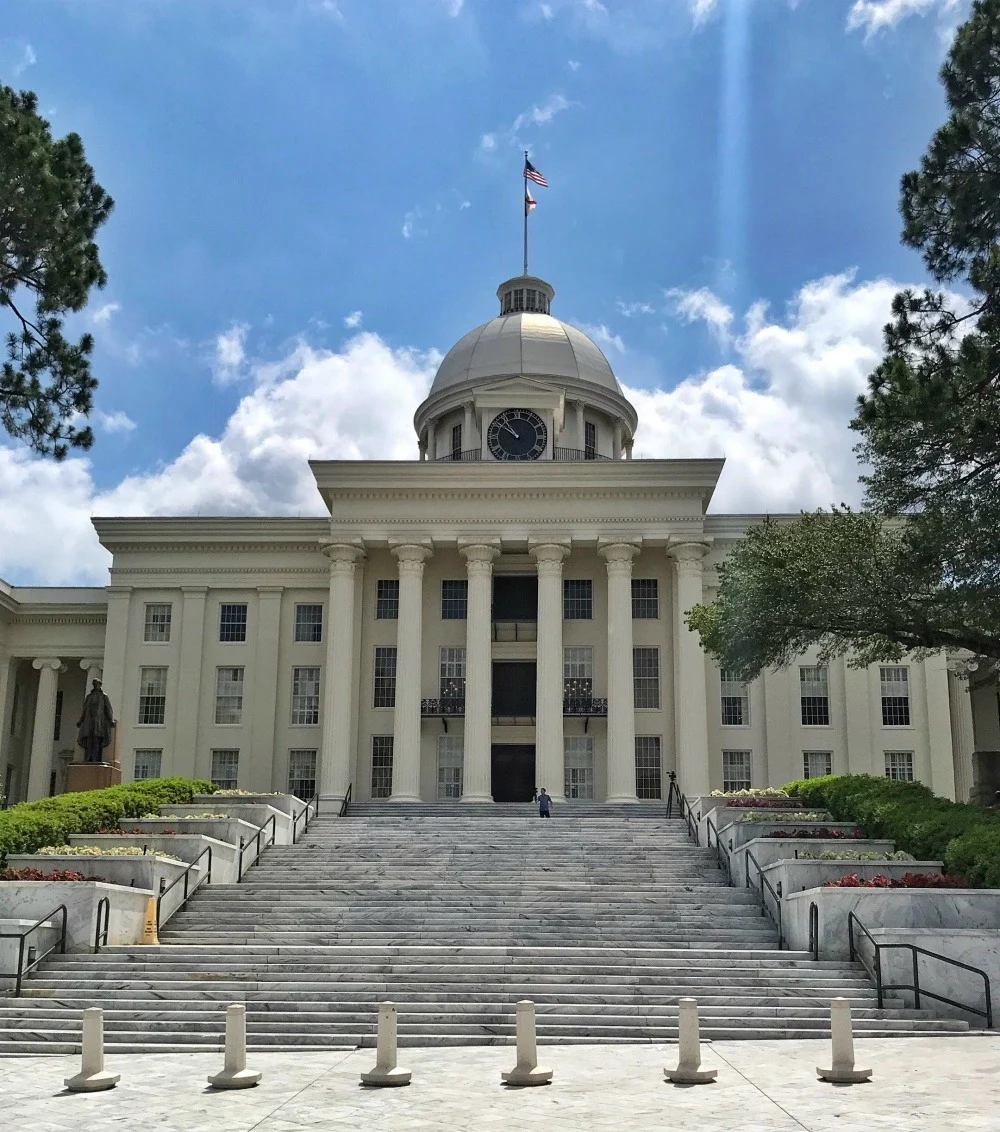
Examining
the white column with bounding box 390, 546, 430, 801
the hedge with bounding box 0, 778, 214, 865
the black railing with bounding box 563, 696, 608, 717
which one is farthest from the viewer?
the black railing with bounding box 563, 696, 608, 717

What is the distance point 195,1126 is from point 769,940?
13175mm

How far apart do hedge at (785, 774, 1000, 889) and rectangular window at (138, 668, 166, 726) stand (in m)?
23.0

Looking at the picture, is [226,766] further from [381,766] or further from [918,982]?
[918,982]

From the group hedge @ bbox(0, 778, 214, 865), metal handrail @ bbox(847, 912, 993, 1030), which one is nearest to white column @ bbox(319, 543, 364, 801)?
hedge @ bbox(0, 778, 214, 865)

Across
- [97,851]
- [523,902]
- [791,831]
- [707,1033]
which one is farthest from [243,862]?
[707,1033]

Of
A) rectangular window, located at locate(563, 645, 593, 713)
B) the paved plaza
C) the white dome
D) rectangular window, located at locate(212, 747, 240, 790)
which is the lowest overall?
the paved plaza

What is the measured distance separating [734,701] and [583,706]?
18.0 ft

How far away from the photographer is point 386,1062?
44.4 feet

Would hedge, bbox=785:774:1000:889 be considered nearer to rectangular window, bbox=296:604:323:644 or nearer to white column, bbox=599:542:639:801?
white column, bbox=599:542:639:801

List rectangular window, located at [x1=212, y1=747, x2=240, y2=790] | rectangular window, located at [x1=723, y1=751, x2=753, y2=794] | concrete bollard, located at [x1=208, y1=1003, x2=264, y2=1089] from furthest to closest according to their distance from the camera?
rectangular window, located at [x1=212, y1=747, x2=240, y2=790], rectangular window, located at [x1=723, y1=751, x2=753, y2=794], concrete bollard, located at [x1=208, y1=1003, x2=264, y2=1089]

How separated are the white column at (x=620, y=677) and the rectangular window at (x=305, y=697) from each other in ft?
34.9

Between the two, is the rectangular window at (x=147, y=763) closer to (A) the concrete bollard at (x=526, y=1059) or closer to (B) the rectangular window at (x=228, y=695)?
(B) the rectangular window at (x=228, y=695)

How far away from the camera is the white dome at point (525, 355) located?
54125mm

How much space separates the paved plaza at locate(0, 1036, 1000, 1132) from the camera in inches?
450
